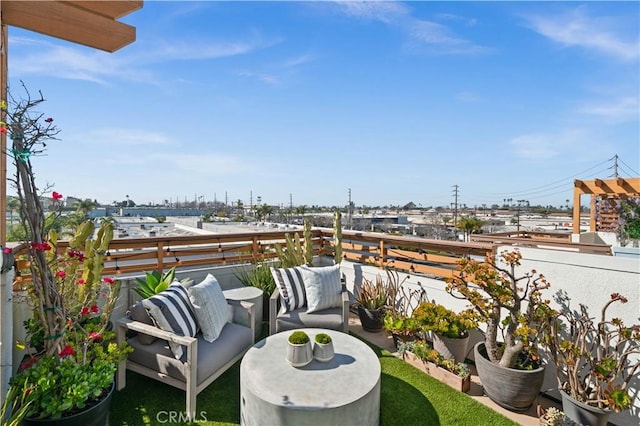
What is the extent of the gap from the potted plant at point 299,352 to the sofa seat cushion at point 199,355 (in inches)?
28.4

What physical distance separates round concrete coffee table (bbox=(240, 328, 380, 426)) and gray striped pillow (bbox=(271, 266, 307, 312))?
44.0 inches

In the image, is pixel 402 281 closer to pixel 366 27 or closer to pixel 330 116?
pixel 366 27

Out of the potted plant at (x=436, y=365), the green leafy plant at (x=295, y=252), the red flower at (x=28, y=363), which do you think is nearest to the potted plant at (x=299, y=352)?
the potted plant at (x=436, y=365)

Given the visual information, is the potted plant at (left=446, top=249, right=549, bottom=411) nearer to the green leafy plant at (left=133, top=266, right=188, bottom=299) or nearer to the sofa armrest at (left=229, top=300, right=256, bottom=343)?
the sofa armrest at (left=229, top=300, right=256, bottom=343)

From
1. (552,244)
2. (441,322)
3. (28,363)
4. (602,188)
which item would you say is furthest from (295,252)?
(602,188)

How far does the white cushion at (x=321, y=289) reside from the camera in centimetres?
372

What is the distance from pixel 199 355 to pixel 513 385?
2616 millimetres

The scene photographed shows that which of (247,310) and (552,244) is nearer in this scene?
(247,310)

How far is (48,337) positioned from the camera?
209cm

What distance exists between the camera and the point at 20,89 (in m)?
1.99

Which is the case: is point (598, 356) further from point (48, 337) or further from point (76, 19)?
point (76, 19)

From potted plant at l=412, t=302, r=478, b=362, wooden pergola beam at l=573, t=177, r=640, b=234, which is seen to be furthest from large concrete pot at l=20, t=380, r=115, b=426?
wooden pergola beam at l=573, t=177, r=640, b=234

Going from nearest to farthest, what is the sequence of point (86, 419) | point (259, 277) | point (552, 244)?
point (86, 419) → point (259, 277) → point (552, 244)

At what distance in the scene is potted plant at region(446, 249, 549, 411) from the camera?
2527mm
